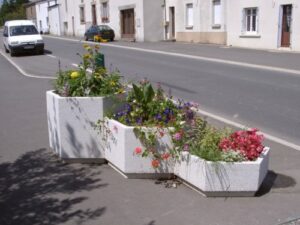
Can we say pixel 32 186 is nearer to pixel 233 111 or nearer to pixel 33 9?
pixel 233 111

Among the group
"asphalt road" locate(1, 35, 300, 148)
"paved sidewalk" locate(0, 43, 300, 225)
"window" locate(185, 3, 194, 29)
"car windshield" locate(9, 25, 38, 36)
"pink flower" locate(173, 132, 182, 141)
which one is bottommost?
"asphalt road" locate(1, 35, 300, 148)

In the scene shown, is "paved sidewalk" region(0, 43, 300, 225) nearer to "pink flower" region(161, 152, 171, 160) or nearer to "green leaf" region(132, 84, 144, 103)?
"pink flower" region(161, 152, 171, 160)

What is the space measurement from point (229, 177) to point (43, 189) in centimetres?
205

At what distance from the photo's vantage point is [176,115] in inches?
222

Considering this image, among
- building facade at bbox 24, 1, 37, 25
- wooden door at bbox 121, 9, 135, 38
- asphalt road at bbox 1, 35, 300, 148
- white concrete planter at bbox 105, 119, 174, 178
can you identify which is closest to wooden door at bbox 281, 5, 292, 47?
asphalt road at bbox 1, 35, 300, 148

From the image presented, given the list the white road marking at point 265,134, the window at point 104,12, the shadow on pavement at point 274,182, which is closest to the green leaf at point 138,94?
the shadow on pavement at point 274,182

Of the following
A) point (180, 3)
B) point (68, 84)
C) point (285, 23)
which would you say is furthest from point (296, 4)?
point (68, 84)

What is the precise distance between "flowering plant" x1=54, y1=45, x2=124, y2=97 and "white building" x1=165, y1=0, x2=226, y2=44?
27145mm

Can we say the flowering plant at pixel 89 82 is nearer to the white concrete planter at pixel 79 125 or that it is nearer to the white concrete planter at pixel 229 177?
the white concrete planter at pixel 79 125

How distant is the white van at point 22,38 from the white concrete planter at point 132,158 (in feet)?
76.5

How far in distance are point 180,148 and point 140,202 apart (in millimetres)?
764

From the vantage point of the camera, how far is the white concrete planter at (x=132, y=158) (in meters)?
5.38

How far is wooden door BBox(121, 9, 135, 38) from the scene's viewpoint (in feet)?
149

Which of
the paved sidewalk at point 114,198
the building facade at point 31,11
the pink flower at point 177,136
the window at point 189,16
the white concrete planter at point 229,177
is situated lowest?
the paved sidewalk at point 114,198
